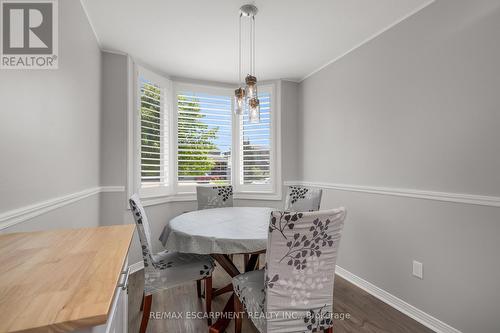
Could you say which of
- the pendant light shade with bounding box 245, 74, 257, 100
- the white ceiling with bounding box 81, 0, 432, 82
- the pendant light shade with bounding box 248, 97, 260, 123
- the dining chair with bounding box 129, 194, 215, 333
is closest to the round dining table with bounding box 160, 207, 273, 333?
the dining chair with bounding box 129, 194, 215, 333

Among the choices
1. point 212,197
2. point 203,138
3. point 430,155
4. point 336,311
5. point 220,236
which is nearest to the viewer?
point 220,236

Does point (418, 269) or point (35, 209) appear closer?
point (35, 209)

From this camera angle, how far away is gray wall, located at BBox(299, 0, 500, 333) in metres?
1.67

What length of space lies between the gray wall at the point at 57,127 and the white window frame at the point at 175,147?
46 cm

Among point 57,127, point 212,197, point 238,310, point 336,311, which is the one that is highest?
point 57,127

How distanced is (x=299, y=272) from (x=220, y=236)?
0.61 meters

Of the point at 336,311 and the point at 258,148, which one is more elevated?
the point at 258,148

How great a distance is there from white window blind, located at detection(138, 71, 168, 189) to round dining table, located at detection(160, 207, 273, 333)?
3.87ft

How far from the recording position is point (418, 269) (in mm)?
2059

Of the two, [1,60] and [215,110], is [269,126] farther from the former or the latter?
[1,60]

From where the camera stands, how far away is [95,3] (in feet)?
6.62

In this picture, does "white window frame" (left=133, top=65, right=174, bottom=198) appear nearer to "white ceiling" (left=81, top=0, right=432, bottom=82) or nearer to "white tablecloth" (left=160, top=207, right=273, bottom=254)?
"white ceiling" (left=81, top=0, right=432, bottom=82)

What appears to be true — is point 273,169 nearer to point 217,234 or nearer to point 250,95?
point 250,95

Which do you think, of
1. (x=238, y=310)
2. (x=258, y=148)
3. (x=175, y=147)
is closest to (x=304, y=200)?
(x=238, y=310)
